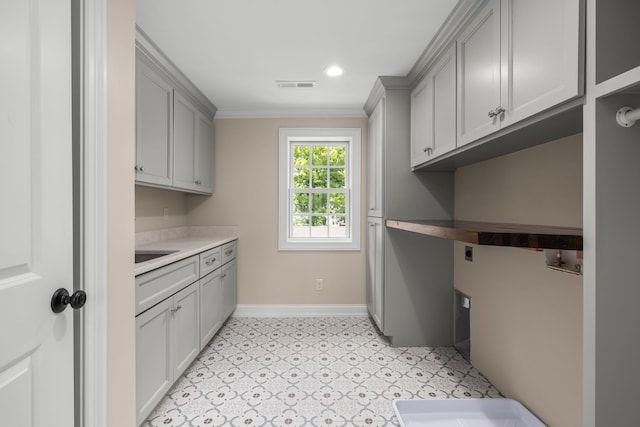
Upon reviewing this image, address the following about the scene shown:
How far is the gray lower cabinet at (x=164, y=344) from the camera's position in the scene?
1555mm

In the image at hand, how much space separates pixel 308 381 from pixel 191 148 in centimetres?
222

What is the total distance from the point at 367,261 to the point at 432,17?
234 cm

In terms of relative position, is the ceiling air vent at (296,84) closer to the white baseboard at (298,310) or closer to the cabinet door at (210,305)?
the cabinet door at (210,305)

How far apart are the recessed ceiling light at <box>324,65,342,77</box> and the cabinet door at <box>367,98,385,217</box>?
49 cm

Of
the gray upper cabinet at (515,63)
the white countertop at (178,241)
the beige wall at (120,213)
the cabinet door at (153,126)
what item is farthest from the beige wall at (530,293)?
the cabinet door at (153,126)

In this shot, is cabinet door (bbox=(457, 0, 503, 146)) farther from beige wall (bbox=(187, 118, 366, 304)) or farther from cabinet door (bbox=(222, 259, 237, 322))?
cabinet door (bbox=(222, 259, 237, 322))

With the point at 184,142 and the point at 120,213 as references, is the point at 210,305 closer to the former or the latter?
the point at 184,142

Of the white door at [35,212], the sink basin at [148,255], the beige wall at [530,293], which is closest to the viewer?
the white door at [35,212]

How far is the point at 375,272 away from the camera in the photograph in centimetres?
297

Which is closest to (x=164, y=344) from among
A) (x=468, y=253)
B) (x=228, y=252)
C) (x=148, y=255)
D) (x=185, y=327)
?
(x=185, y=327)

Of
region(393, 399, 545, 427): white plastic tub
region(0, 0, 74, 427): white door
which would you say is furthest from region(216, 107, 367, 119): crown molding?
region(393, 399, 545, 427): white plastic tub

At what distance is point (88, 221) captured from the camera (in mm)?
949

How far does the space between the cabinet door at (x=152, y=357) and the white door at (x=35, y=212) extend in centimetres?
65

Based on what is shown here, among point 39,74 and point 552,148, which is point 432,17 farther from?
point 39,74
